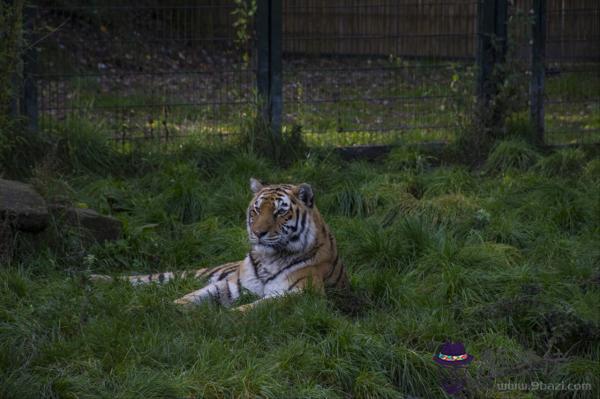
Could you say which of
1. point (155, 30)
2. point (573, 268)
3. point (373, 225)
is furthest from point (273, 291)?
point (155, 30)

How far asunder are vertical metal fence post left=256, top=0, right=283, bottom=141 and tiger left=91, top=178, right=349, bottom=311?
2.96 meters

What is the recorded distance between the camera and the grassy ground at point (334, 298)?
5.17 metres

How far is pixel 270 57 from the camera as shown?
→ 952 centimetres

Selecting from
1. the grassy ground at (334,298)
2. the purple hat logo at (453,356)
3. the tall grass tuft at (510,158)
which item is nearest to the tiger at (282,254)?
the grassy ground at (334,298)

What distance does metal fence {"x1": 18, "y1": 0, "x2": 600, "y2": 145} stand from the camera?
936 cm

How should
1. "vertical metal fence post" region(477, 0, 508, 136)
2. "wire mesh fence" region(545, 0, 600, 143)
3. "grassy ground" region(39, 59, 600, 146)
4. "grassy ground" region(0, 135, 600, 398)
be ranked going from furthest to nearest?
"wire mesh fence" region(545, 0, 600, 143), "vertical metal fence post" region(477, 0, 508, 136), "grassy ground" region(39, 59, 600, 146), "grassy ground" region(0, 135, 600, 398)

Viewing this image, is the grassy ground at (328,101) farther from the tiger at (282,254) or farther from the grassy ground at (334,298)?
the tiger at (282,254)

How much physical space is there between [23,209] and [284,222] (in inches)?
67.5

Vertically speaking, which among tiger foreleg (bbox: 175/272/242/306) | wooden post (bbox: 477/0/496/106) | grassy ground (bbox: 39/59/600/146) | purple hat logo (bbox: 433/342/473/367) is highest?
wooden post (bbox: 477/0/496/106)

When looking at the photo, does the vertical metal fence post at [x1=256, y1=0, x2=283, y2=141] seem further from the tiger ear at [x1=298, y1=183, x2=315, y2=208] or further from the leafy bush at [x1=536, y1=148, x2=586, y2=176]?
the tiger ear at [x1=298, y1=183, x2=315, y2=208]

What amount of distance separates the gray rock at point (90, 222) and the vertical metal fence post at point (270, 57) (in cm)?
249

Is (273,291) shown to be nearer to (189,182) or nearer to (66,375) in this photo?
(66,375)

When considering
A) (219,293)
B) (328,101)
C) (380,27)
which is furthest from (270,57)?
(219,293)

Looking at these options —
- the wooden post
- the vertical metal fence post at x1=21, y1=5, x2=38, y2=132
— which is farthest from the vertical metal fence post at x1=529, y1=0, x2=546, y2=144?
the vertical metal fence post at x1=21, y1=5, x2=38, y2=132
